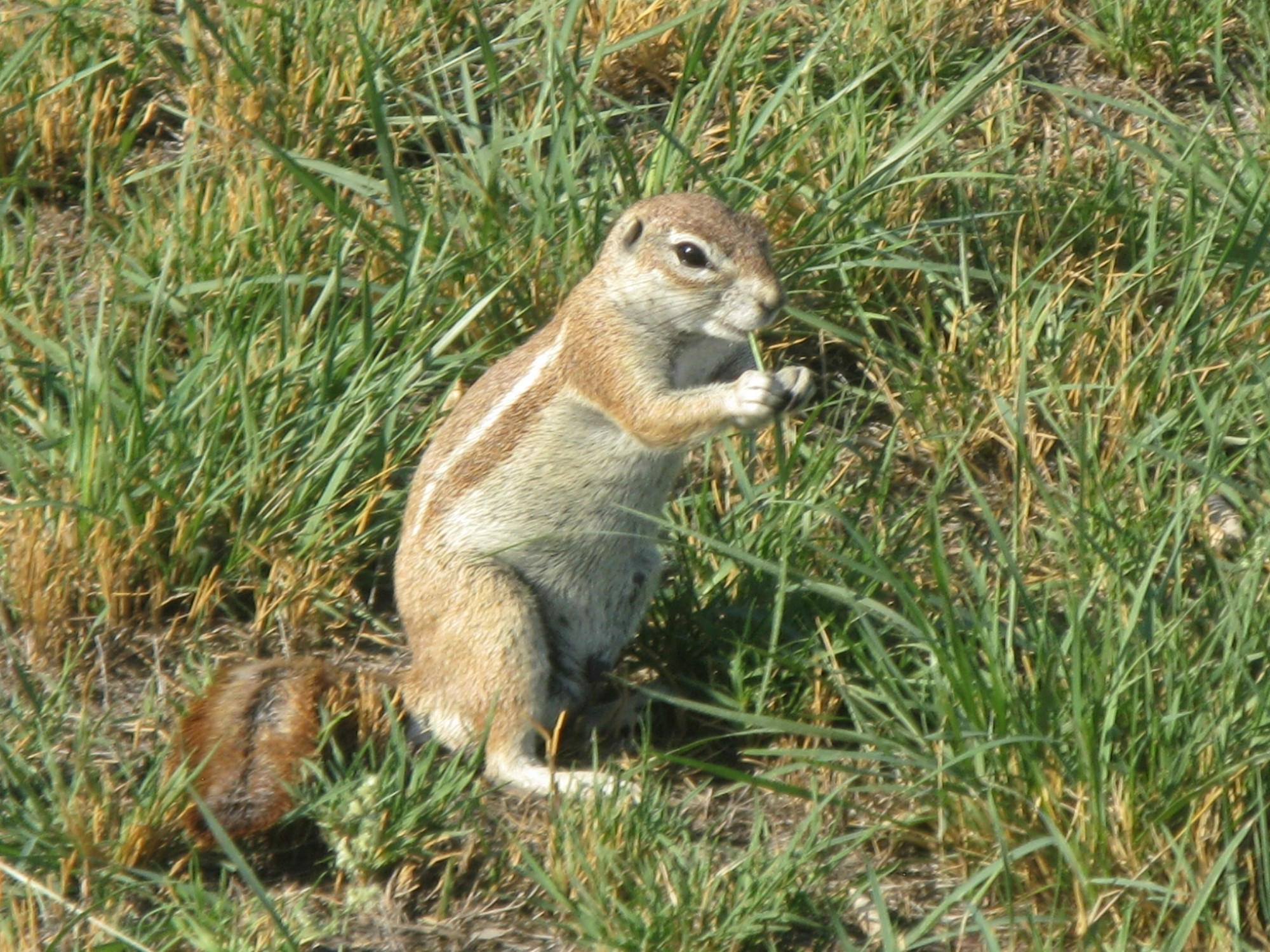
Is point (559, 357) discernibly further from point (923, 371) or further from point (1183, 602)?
point (1183, 602)

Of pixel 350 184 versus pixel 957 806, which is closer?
pixel 957 806

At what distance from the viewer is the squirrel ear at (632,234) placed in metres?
3.86

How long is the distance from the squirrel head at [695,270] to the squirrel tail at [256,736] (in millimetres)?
1046


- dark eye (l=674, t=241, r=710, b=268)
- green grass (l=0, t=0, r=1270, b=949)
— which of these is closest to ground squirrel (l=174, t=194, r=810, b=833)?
dark eye (l=674, t=241, r=710, b=268)

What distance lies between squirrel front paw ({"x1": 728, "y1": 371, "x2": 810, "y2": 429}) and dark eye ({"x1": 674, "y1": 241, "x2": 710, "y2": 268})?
0.29 m

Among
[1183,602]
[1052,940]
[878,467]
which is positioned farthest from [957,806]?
[878,467]

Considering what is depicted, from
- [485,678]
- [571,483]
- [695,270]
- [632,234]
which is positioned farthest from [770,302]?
[485,678]

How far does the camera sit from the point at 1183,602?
350cm

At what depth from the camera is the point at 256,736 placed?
3428 millimetres

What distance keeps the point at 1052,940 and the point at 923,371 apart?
1763 mm

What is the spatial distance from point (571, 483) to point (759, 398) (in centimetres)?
50

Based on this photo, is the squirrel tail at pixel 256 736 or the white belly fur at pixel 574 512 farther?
the white belly fur at pixel 574 512

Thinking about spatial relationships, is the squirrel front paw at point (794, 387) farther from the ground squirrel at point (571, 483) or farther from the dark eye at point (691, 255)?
the dark eye at point (691, 255)

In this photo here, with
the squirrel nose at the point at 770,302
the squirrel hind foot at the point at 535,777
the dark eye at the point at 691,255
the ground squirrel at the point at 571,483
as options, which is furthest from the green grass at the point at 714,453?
the dark eye at the point at 691,255
